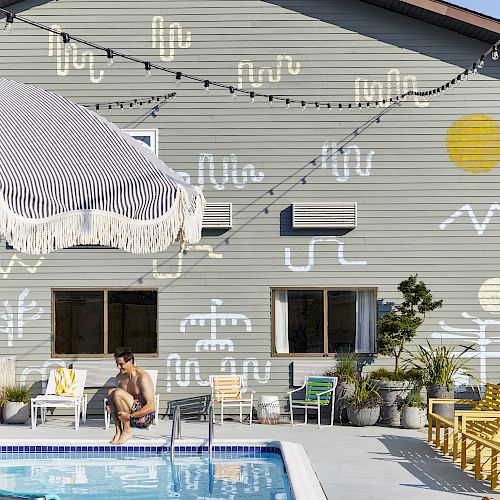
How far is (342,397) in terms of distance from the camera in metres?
14.0

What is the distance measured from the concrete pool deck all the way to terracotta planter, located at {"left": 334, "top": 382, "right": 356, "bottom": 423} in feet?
1.11

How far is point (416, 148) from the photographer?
14.5m

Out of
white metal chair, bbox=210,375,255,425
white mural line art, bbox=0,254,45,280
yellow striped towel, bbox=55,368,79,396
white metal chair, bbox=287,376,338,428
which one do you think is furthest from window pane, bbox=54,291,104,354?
white metal chair, bbox=287,376,338,428

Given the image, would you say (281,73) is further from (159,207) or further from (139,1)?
(159,207)

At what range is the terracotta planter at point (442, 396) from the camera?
42.4ft

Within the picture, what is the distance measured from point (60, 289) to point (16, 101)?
7702 millimetres

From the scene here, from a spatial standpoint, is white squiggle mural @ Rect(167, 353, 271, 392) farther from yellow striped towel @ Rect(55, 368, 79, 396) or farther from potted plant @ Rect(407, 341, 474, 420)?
potted plant @ Rect(407, 341, 474, 420)

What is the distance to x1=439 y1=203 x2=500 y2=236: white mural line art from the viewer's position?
1440 cm

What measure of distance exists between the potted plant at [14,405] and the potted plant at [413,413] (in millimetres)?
5211

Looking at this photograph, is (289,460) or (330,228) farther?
(330,228)

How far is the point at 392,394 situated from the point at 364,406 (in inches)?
17.5

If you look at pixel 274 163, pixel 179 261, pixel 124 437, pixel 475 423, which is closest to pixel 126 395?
pixel 124 437

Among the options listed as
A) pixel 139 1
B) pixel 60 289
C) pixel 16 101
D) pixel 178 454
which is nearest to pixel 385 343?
pixel 178 454

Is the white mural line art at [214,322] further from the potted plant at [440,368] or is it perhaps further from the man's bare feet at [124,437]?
the man's bare feet at [124,437]
